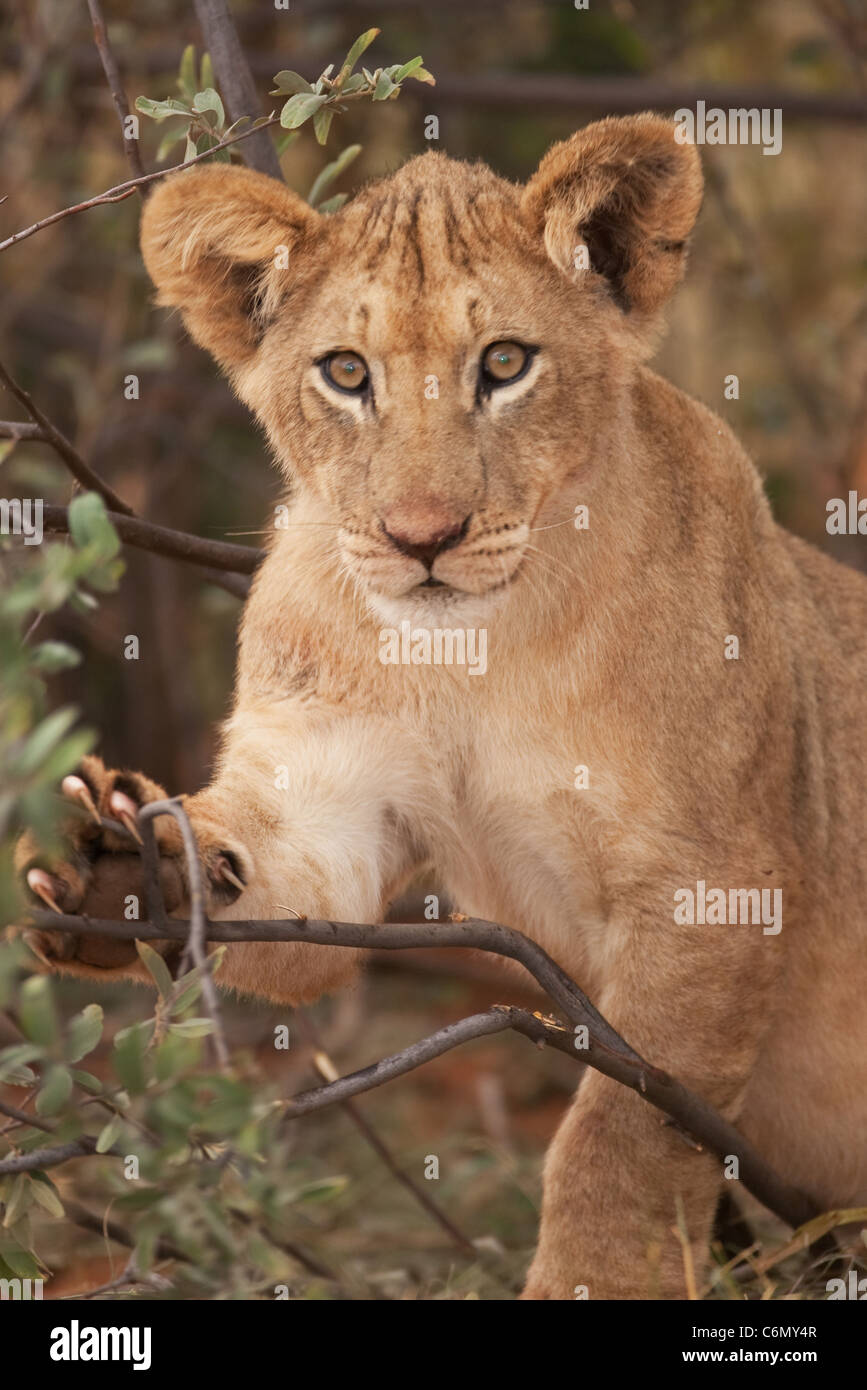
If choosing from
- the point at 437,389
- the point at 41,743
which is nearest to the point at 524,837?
the point at 437,389

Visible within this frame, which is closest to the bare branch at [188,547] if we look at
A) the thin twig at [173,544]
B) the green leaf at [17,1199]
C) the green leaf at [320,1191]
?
the thin twig at [173,544]

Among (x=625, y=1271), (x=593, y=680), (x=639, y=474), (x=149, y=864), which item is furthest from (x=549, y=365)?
(x=625, y=1271)

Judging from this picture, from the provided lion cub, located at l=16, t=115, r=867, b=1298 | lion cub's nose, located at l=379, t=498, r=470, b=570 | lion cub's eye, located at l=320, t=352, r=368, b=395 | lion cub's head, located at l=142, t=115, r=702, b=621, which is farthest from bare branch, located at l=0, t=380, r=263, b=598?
lion cub's nose, located at l=379, t=498, r=470, b=570

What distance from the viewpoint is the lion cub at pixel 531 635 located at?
302cm

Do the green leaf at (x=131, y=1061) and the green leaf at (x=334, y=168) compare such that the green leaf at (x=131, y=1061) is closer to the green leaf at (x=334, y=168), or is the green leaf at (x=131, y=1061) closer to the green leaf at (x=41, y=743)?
the green leaf at (x=41, y=743)

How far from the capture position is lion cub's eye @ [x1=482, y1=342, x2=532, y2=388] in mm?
3016

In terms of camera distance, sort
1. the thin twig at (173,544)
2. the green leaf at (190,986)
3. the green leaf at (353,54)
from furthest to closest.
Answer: the thin twig at (173,544) → the green leaf at (353,54) → the green leaf at (190,986)

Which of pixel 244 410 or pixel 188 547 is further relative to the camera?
pixel 244 410

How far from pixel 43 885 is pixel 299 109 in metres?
1.38

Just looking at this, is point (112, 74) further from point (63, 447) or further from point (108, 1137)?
point (108, 1137)

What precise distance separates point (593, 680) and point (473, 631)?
0.80 feet

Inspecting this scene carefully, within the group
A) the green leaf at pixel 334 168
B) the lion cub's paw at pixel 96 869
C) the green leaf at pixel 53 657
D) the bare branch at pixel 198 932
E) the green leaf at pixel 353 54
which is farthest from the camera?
the green leaf at pixel 334 168

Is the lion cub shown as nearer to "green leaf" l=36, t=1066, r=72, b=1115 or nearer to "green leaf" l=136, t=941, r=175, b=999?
"green leaf" l=136, t=941, r=175, b=999

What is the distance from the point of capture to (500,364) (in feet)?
9.91
